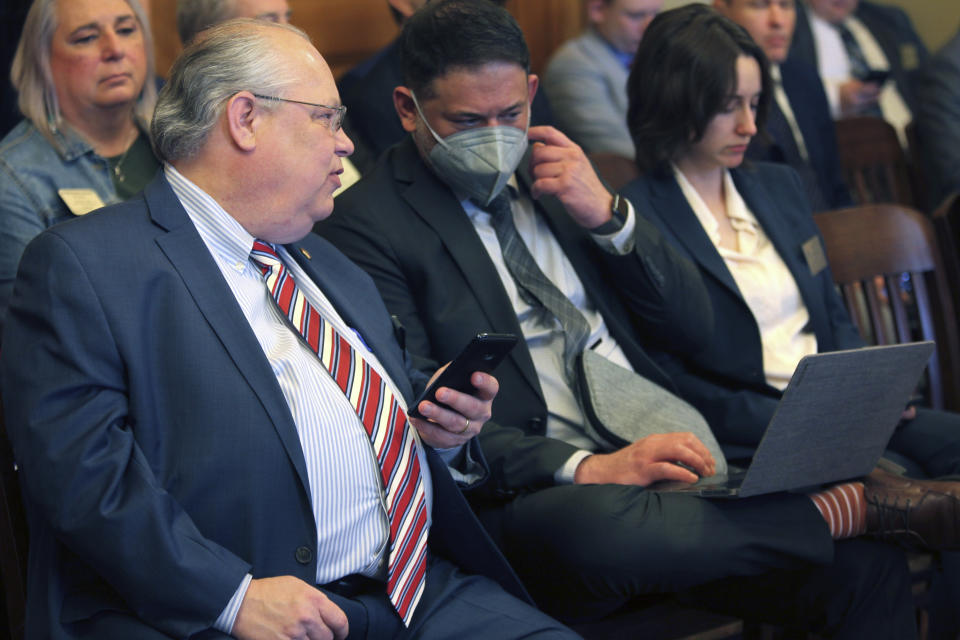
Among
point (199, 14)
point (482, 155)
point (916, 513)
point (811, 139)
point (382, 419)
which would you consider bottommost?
point (916, 513)

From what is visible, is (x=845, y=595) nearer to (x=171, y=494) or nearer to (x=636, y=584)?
(x=636, y=584)

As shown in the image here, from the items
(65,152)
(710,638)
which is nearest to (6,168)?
(65,152)

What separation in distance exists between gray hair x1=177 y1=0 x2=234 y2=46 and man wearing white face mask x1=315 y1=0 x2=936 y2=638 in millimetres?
849

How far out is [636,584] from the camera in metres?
1.81

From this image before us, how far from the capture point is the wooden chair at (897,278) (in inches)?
109

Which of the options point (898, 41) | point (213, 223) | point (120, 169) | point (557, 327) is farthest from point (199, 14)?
point (898, 41)

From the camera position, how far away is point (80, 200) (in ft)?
7.60

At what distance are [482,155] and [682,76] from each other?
0.69 meters

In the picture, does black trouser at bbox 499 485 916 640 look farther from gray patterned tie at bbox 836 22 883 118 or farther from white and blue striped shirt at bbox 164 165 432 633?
gray patterned tie at bbox 836 22 883 118

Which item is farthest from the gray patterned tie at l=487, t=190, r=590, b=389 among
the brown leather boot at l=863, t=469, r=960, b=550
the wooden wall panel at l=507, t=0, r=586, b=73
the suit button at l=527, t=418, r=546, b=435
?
the wooden wall panel at l=507, t=0, r=586, b=73

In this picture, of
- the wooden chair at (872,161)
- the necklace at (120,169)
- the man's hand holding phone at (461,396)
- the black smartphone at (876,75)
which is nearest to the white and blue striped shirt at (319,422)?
the man's hand holding phone at (461,396)

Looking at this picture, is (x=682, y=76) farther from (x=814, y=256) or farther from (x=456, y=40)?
(x=456, y=40)

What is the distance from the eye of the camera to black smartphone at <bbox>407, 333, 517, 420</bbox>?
151 cm

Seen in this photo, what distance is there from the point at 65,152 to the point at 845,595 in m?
1.89
